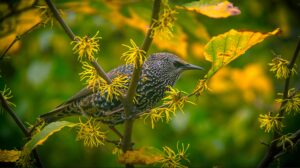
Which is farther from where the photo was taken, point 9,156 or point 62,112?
point 62,112

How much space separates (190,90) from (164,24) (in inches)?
104

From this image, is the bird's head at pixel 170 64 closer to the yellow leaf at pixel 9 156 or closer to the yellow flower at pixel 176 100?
the yellow flower at pixel 176 100

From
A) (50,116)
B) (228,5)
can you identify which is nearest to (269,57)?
(50,116)

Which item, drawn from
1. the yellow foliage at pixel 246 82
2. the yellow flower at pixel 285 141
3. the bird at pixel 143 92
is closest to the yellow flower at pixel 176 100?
the yellow flower at pixel 285 141

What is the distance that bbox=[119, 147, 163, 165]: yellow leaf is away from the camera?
6.24 feet

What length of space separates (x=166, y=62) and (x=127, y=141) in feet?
4.72

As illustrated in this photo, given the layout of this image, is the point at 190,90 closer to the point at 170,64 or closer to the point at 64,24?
the point at 170,64

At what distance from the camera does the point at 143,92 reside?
3.19 metres

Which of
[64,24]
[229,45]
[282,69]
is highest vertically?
[64,24]

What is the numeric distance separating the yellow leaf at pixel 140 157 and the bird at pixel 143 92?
1071 mm

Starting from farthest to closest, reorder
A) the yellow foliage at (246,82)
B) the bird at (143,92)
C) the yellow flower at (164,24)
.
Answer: the yellow foliage at (246,82)
the bird at (143,92)
the yellow flower at (164,24)

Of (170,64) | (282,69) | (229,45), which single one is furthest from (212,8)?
(170,64)

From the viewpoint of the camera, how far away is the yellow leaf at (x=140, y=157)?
1.90m

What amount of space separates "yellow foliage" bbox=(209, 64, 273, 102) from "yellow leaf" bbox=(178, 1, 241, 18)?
2.61 metres
